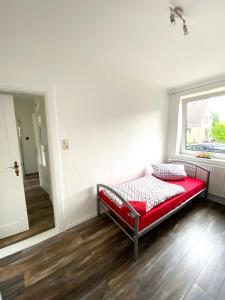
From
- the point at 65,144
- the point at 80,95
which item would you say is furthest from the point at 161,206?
the point at 80,95

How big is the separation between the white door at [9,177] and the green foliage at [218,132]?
3.51 metres

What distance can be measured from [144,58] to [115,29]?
706 mm

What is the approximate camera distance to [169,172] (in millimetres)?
2889

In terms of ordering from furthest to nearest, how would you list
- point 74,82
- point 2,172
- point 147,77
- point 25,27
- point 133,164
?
point 133,164, point 147,77, point 74,82, point 2,172, point 25,27

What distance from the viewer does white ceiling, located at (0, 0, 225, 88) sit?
117 cm

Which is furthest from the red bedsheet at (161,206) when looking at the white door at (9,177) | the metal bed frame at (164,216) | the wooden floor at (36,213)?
the white door at (9,177)

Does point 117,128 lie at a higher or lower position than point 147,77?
lower

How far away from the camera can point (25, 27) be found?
1379 mm

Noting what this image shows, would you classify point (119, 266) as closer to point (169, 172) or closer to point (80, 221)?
point (80, 221)

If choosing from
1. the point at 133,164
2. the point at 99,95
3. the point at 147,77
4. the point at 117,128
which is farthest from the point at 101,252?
the point at 147,77

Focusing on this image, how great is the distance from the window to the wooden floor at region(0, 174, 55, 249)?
3246mm

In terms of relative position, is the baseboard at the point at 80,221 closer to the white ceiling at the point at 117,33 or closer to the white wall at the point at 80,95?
the white wall at the point at 80,95

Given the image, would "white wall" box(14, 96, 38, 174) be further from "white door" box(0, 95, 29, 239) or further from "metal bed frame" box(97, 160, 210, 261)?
"metal bed frame" box(97, 160, 210, 261)

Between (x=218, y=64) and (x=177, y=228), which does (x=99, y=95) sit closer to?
(x=218, y=64)
